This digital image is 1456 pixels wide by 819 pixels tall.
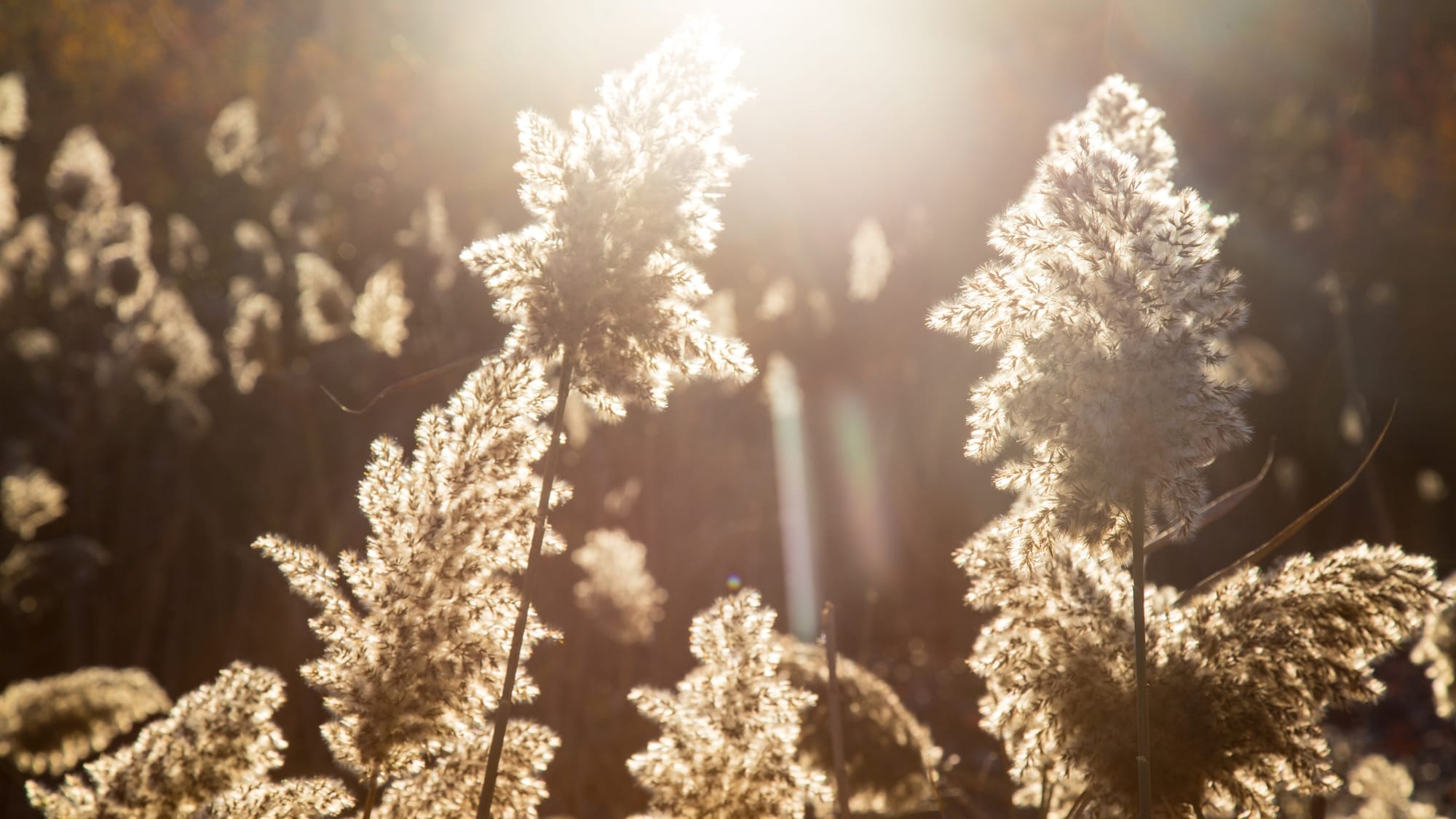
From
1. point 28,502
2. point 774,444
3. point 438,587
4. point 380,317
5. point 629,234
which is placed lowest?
point 438,587

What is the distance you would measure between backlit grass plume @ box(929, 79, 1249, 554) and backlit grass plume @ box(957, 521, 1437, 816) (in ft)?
0.65

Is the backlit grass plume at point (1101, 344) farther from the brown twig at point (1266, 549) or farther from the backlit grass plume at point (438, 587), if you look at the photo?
the backlit grass plume at point (438, 587)

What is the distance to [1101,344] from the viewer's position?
173cm

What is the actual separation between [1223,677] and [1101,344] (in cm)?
63

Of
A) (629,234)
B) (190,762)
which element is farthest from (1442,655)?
(190,762)

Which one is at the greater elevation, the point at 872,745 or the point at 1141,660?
the point at 872,745

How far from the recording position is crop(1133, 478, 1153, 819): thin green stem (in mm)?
1505

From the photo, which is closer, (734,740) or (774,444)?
(734,740)

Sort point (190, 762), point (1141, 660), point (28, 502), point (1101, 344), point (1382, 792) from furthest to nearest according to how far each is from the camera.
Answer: point (28, 502) < point (1382, 792) < point (190, 762) < point (1101, 344) < point (1141, 660)

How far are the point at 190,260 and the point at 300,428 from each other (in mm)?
3557

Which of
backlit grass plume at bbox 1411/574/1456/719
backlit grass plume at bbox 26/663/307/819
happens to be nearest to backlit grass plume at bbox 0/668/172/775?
backlit grass plume at bbox 26/663/307/819

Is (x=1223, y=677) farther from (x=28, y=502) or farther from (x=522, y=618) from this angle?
(x=28, y=502)

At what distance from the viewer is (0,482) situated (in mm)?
5719

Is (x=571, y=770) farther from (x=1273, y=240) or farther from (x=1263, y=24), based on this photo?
(x=1263, y=24)
